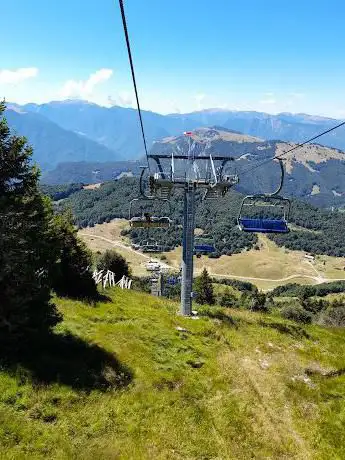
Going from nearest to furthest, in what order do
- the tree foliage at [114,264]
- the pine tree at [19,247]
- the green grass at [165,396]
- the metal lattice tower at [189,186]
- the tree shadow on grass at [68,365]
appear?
1. the green grass at [165,396]
2. the pine tree at [19,247]
3. the tree shadow on grass at [68,365]
4. the metal lattice tower at [189,186]
5. the tree foliage at [114,264]

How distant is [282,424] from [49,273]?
1391 cm

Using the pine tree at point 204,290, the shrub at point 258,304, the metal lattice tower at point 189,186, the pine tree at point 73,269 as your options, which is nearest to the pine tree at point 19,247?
the pine tree at point 73,269

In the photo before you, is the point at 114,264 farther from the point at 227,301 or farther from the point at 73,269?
the point at 227,301

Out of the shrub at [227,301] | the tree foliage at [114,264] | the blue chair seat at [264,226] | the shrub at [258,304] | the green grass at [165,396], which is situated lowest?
the shrub at [227,301]

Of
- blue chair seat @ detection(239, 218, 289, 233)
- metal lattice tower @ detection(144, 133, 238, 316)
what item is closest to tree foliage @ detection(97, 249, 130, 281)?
metal lattice tower @ detection(144, 133, 238, 316)

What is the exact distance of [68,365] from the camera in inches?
695

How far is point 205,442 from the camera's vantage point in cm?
1501

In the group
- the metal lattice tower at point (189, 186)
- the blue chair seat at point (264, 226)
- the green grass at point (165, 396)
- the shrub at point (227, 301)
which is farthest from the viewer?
the shrub at point (227, 301)

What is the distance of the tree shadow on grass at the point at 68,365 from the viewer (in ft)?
54.0

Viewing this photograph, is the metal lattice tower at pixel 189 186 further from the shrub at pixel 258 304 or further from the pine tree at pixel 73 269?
the shrub at pixel 258 304

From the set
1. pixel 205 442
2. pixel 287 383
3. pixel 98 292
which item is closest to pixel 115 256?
pixel 98 292

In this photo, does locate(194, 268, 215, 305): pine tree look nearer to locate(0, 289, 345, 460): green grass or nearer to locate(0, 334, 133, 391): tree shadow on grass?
locate(0, 289, 345, 460): green grass

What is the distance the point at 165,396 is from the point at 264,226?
47.4 ft

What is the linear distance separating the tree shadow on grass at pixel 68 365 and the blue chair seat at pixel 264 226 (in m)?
13.1
